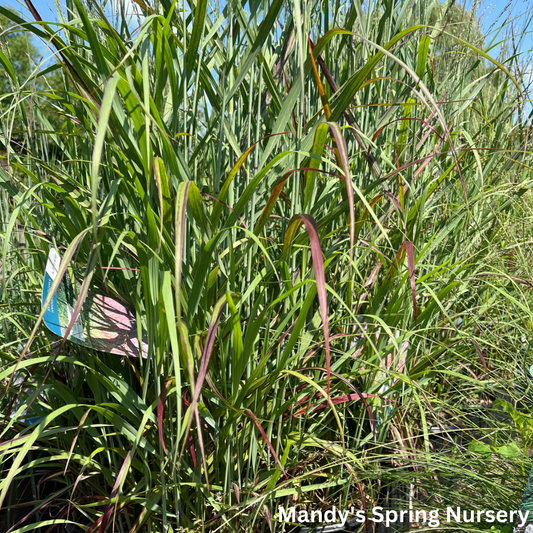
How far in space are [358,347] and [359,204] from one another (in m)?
0.30

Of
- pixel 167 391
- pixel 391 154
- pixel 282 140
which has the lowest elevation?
pixel 167 391

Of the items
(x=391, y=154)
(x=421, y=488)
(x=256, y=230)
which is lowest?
(x=421, y=488)

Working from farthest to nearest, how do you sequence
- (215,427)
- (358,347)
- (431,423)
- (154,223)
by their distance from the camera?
(431,423) → (358,347) → (215,427) → (154,223)

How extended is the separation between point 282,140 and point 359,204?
Answer: 0.71ft

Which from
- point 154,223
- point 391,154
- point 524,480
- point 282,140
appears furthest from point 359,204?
point 524,480

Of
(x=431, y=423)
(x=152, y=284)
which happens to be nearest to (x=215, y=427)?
(x=152, y=284)

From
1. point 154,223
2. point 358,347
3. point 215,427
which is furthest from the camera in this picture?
point 358,347

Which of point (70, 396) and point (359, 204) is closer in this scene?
point (70, 396)

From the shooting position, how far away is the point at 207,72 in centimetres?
78

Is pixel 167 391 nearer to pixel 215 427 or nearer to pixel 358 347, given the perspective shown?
pixel 215 427

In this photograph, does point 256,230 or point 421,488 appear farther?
point 421,488

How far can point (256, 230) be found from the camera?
729 mm

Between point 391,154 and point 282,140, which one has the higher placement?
point 391,154

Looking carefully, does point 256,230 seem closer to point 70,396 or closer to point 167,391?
point 167,391
